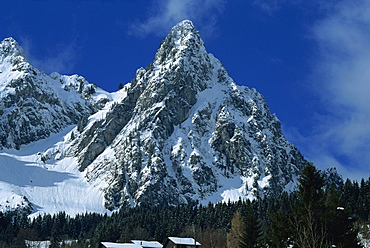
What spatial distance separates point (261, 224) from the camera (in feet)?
320

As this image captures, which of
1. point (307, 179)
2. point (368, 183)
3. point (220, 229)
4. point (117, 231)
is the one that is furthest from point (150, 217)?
point (307, 179)

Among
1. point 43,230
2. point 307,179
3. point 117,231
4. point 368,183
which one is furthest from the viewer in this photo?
point 43,230

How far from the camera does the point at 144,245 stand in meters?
110

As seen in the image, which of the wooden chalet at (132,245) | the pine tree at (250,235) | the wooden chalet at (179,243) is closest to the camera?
the pine tree at (250,235)

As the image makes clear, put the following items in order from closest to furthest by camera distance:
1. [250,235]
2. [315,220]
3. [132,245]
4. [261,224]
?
1. [315,220]
2. [250,235]
3. [261,224]
4. [132,245]

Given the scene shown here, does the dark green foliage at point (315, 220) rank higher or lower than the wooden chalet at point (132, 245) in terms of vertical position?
lower

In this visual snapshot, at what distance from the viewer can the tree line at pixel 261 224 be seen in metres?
32.9

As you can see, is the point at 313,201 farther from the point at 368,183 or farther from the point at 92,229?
the point at 92,229

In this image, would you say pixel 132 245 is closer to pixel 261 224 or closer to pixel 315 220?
pixel 261 224

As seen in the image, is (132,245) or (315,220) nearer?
(315,220)

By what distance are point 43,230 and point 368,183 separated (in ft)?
382

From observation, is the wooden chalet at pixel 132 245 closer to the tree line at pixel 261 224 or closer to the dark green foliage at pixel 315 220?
the tree line at pixel 261 224

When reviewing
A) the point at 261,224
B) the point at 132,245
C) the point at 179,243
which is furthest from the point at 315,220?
the point at 132,245

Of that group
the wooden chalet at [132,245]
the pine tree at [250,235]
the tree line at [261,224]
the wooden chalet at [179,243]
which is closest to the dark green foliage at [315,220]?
the tree line at [261,224]
